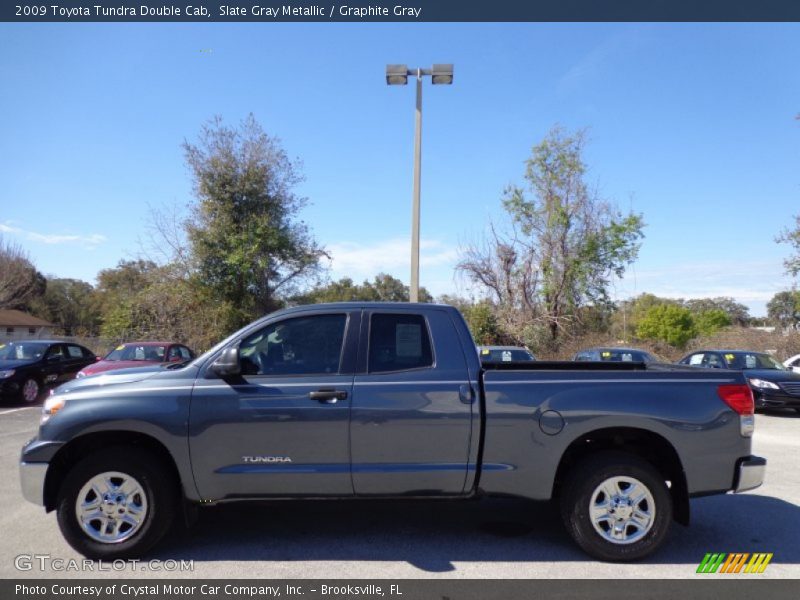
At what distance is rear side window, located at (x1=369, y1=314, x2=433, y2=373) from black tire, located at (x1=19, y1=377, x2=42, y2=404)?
11.7 meters

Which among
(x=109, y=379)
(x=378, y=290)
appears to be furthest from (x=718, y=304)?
(x=109, y=379)

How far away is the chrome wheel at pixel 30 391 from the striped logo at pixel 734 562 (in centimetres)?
1370

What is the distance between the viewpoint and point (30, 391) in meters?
13.1

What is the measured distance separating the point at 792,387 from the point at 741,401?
387 inches

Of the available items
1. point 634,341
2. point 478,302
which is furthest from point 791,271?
point 478,302

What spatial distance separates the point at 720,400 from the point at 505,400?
5.49 ft

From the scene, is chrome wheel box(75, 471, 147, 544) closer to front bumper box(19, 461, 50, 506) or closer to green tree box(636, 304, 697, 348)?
front bumper box(19, 461, 50, 506)

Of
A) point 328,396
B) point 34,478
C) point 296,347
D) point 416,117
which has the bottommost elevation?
point 34,478

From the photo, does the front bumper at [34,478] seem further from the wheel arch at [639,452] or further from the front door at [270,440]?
the wheel arch at [639,452]

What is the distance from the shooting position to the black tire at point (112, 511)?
426 centimetres

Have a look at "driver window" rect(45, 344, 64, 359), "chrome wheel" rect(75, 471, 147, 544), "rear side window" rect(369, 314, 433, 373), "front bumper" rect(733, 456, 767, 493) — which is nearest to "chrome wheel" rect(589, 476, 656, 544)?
"front bumper" rect(733, 456, 767, 493)

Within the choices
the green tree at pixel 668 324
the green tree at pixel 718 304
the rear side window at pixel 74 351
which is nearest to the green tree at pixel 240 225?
the rear side window at pixel 74 351

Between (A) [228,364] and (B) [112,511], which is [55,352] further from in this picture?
(A) [228,364]

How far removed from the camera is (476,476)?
14.3ft
